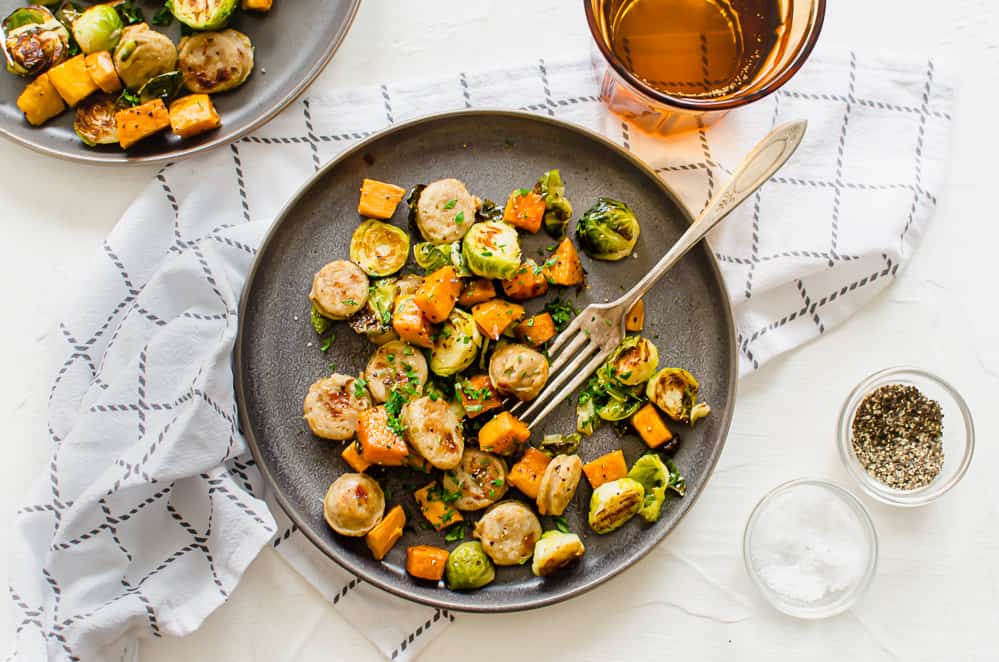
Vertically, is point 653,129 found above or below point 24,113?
below

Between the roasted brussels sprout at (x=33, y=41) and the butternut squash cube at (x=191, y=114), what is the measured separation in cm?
47

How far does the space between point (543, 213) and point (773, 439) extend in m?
1.25

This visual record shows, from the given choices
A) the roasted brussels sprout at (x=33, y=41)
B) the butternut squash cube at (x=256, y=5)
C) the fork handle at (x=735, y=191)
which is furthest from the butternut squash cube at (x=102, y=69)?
the fork handle at (x=735, y=191)

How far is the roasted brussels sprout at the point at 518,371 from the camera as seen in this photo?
2.98 meters

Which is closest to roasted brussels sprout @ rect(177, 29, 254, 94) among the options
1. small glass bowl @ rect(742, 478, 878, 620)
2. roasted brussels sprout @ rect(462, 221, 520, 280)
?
roasted brussels sprout @ rect(462, 221, 520, 280)

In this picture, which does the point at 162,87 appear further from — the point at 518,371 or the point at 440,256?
the point at 518,371

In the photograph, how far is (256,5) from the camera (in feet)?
10.3

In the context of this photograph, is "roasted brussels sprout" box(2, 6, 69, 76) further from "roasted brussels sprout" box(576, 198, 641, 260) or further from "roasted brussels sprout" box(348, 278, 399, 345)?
"roasted brussels sprout" box(576, 198, 641, 260)

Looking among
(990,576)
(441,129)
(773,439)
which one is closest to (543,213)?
(441,129)

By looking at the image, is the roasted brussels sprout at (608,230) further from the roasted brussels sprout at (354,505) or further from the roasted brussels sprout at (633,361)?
the roasted brussels sprout at (354,505)

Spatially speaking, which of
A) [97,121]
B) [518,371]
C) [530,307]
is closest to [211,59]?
[97,121]

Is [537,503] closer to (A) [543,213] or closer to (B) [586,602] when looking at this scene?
(B) [586,602]

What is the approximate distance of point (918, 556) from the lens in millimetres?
3383

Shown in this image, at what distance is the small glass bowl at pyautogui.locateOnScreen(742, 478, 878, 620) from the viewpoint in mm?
3256
